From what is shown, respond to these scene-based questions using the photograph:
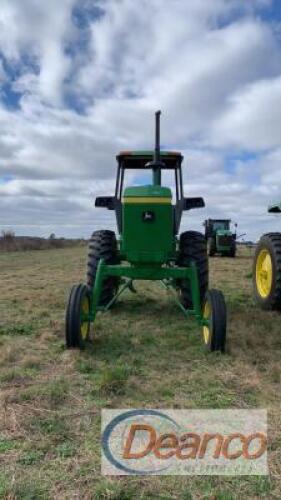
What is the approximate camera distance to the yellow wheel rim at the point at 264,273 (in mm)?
6754

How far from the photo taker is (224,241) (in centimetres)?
2261

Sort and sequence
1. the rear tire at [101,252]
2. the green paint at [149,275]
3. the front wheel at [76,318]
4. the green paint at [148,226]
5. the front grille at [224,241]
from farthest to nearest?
the front grille at [224,241], the rear tire at [101,252], the green paint at [148,226], the green paint at [149,275], the front wheel at [76,318]

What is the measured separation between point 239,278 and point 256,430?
30.5ft

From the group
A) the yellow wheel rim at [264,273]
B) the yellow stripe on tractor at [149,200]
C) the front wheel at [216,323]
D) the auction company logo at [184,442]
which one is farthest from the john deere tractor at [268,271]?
the auction company logo at [184,442]

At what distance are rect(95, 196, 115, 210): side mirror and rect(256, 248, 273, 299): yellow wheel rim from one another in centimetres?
260

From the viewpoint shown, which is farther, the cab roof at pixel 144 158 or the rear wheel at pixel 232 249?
the rear wheel at pixel 232 249

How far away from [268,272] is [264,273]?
20 cm

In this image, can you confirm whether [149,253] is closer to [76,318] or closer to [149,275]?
[149,275]

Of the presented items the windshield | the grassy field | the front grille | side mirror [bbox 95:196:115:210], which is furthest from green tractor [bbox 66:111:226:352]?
the windshield

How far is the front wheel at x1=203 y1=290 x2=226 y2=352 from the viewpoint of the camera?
14.2ft

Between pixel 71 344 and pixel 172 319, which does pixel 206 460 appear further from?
pixel 172 319

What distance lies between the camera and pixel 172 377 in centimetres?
379

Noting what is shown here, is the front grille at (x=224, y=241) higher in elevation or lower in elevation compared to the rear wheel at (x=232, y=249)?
higher

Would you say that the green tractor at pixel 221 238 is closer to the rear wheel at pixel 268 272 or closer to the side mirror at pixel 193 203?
the rear wheel at pixel 268 272
